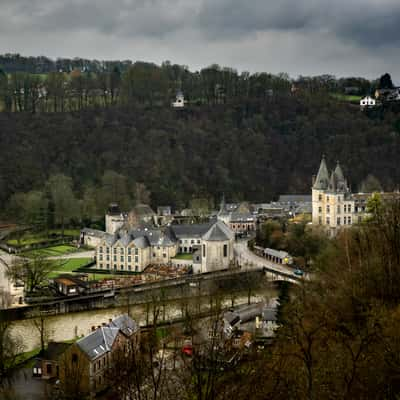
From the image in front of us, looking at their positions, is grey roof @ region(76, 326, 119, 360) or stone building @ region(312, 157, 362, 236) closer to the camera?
grey roof @ region(76, 326, 119, 360)

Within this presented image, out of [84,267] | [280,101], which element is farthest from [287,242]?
[280,101]

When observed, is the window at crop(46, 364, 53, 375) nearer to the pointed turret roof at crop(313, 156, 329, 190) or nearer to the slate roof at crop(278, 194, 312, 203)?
the pointed turret roof at crop(313, 156, 329, 190)

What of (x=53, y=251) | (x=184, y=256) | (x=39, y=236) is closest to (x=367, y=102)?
(x=184, y=256)

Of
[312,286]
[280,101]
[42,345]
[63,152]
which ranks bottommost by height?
[42,345]

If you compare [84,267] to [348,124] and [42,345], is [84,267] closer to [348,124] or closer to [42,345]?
[42,345]

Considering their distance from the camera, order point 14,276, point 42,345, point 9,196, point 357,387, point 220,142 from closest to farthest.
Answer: point 357,387
point 42,345
point 14,276
point 9,196
point 220,142

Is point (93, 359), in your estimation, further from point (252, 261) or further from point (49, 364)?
point (252, 261)

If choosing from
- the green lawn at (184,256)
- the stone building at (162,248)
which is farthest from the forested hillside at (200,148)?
the green lawn at (184,256)

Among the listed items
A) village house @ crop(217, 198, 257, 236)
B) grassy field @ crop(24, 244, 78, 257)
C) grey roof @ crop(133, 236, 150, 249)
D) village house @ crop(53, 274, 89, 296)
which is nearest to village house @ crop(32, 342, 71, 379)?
village house @ crop(53, 274, 89, 296)
